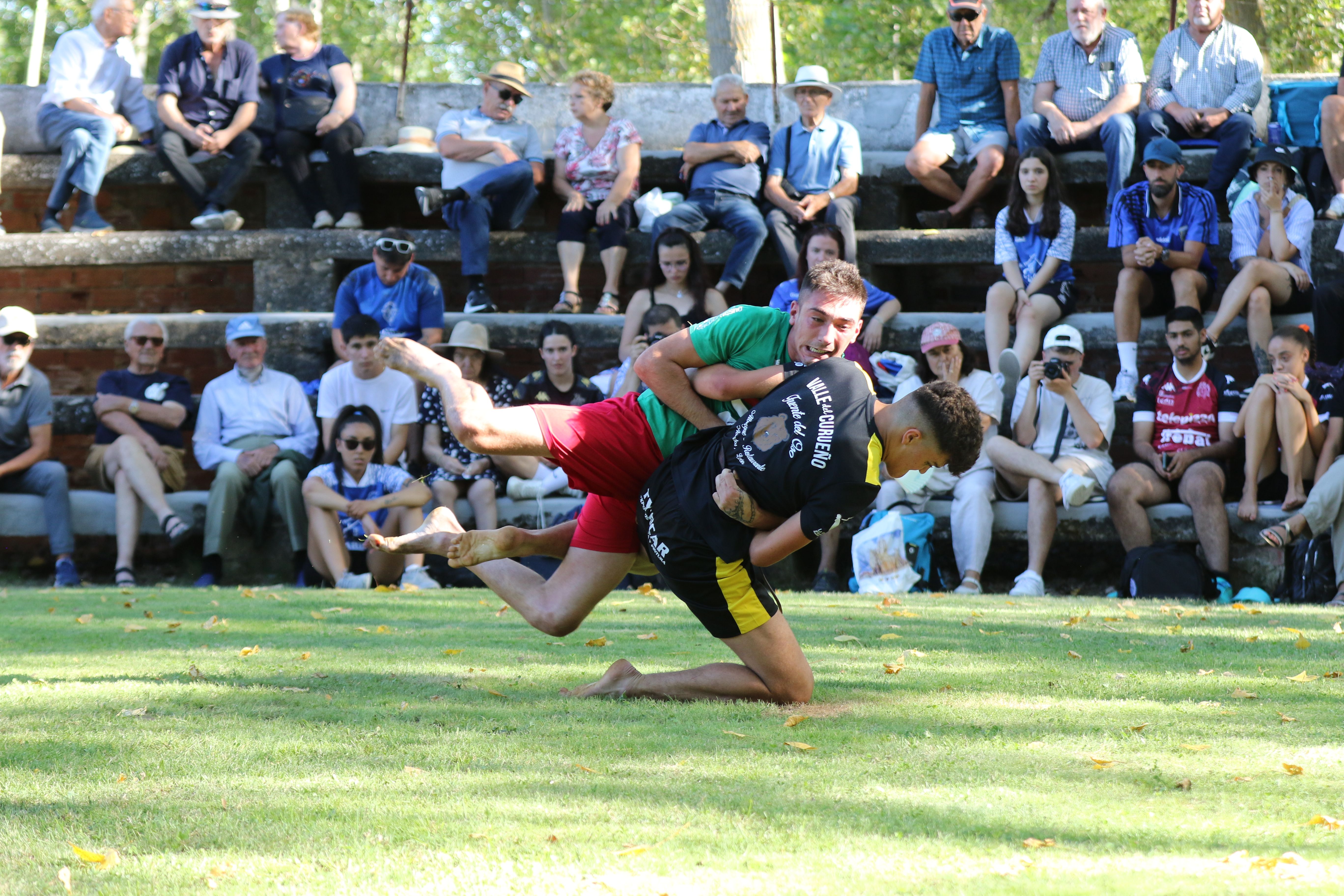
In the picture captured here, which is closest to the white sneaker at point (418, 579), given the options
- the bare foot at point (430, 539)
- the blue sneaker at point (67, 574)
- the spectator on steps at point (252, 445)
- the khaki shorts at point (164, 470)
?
the spectator on steps at point (252, 445)

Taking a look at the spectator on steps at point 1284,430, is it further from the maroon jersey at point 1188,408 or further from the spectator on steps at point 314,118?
the spectator on steps at point 314,118

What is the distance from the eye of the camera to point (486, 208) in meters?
11.6

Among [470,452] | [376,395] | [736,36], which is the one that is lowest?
[470,452]

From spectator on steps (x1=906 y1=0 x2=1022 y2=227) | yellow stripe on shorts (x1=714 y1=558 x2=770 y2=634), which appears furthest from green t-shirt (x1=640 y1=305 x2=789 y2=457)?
spectator on steps (x1=906 y1=0 x2=1022 y2=227)

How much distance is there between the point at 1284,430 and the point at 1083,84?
12.6 ft

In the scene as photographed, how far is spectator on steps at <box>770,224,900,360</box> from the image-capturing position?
970cm

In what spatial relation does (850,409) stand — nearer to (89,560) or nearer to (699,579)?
(699,579)

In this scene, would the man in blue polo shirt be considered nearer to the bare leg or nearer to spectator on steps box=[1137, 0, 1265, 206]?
spectator on steps box=[1137, 0, 1265, 206]

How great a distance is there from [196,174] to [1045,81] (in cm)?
726

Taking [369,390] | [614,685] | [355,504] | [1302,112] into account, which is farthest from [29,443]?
[1302,112]

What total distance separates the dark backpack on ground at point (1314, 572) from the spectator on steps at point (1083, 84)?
3.59m

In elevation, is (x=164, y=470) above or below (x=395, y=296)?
below

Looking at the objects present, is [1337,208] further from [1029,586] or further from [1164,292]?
[1029,586]

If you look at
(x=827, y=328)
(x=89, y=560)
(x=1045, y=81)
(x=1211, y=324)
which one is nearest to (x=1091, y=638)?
(x=827, y=328)
